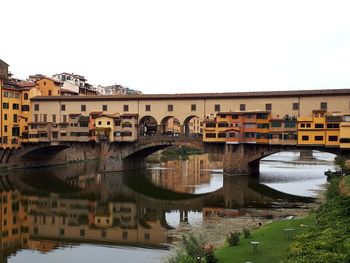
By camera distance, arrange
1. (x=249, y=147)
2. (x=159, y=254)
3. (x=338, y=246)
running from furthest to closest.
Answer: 1. (x=249, y=147)
2. (x=159, y=254)
3. (x=338, y=246)

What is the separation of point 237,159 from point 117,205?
23.4m

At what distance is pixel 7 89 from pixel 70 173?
1548 cm

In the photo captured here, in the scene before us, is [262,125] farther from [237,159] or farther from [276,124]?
[237,159]

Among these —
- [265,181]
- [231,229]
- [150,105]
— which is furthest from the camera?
[150,105]

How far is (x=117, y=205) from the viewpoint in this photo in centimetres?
3928

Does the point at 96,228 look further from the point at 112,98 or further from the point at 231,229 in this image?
the point at 112,98

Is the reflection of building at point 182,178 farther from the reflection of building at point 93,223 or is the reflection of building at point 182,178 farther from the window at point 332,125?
the window at point 332,125

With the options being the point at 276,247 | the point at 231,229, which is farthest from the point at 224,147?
the point at 276,247

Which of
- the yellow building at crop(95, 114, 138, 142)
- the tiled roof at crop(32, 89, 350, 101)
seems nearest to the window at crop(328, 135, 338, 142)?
the tiled roof at crop(32, 89, 350, 101)

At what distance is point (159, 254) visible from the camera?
78.3ft

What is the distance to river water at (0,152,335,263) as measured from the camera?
83.7 ft

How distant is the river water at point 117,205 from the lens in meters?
25.5

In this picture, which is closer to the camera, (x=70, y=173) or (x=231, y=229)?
(x=231, y=229)

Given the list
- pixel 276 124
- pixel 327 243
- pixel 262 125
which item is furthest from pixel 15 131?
pixel 327 243
